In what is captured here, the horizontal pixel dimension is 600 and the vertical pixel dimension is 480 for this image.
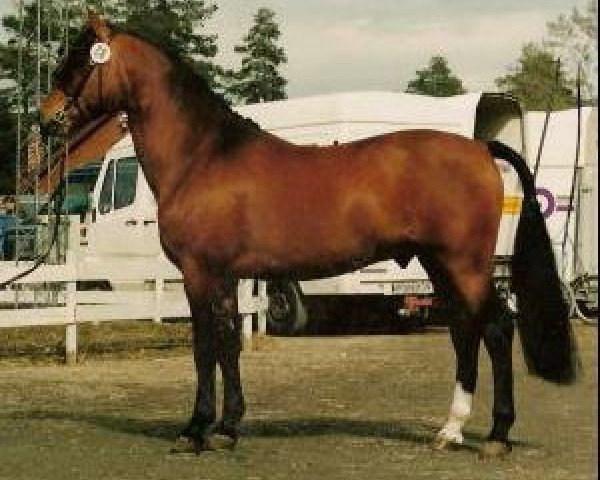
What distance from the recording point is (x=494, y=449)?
5891mm

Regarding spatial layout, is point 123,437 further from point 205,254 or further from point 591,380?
point 591,380

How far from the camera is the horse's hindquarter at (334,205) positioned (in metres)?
6.25

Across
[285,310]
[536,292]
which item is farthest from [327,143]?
[536,292]

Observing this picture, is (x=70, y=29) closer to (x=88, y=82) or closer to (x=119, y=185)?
(x=119, y=185)

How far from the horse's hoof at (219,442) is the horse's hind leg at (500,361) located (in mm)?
1369

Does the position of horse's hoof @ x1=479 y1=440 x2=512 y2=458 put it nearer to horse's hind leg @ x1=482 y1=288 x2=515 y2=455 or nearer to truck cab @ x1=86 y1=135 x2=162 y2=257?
horse's hind leg @ x1=482 y1=288 x2=515 y2=455

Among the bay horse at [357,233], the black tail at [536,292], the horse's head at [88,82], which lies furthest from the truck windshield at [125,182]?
the black tail at [536,292]

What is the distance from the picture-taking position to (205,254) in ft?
20.9

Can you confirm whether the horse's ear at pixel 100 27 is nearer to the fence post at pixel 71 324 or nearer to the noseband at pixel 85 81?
the noseband at pixel 85 81

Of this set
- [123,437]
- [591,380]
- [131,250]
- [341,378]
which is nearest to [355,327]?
[131,250]

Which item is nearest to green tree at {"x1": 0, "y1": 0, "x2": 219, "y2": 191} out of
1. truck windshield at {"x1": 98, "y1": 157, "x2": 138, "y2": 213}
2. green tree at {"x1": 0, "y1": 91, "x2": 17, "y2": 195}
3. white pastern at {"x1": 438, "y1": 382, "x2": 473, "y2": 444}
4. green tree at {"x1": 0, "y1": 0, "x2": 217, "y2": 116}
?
green tree at {"x1": 0, "y1": 0, "x2": 217, "y2": 116}

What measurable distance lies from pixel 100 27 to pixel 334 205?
1.81 m

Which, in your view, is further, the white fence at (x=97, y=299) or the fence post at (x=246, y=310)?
the fence post at (x=246, y=310)

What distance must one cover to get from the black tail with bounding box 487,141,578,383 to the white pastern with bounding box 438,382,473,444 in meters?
0.38
